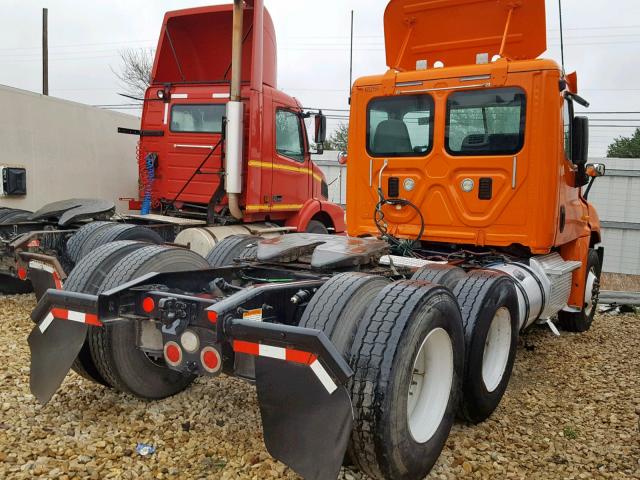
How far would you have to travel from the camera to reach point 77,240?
5.66 metres

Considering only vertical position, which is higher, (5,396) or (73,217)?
(73,217)

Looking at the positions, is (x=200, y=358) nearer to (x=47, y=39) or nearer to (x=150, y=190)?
(x=150, y=190)

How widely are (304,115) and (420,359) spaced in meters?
5.77

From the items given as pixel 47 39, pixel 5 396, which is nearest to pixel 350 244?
pixel 5 396

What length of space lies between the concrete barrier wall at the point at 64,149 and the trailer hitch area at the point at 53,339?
4.93 metres

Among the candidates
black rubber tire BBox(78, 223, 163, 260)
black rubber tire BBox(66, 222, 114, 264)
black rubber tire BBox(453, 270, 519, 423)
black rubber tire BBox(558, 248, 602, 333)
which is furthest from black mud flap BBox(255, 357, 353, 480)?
black rubber tire BBox(558, 248, 602, 333)

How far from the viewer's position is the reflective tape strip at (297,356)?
220cm

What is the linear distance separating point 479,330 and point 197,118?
542 centimetres

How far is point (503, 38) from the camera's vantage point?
16.5 feet

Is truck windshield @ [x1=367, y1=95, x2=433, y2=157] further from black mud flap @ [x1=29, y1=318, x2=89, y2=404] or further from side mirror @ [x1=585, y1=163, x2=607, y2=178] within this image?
black mud flap @ [x1=29, y1=318, x2=89, y2=404]

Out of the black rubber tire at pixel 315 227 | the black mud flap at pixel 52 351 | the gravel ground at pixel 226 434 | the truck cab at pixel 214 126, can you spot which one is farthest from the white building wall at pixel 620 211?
the black mud flap at pixel 52 351

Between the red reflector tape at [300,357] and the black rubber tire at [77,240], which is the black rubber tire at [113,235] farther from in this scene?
the red reflector tape at [300,357]

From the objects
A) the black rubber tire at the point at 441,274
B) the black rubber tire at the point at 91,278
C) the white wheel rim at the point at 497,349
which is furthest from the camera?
the black rubber tire at the point at 441,274

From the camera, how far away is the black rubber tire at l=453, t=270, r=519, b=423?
3.35 m
